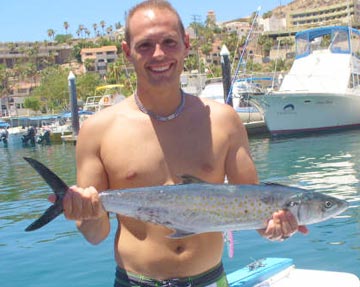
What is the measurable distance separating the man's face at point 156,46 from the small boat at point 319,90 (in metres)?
29.9

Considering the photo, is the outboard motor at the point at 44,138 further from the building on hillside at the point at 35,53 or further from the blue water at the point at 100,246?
the building on hillside at the point at 35,53

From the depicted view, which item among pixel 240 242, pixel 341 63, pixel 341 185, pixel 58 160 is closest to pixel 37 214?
pixel 240 242

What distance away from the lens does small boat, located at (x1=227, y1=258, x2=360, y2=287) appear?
5.20 meters

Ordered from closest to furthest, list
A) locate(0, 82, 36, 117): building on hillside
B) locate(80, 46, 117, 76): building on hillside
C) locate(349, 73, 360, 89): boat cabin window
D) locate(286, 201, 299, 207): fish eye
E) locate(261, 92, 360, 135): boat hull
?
locate(286, 201, 299, 207): fish eye
locate(261, 92, 360, 135): boat hull
locate(349, 73, 360, 89): boat cabin window
locate(0, 82, 36, 117): building on hillside
locate(80, 46, 117, 76): building on hillside

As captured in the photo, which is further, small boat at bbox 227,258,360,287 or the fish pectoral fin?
small boat at bbox 227,258,360,287

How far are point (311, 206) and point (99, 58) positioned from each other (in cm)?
14082

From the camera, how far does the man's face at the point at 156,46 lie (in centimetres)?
288

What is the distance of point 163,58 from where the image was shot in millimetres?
2865

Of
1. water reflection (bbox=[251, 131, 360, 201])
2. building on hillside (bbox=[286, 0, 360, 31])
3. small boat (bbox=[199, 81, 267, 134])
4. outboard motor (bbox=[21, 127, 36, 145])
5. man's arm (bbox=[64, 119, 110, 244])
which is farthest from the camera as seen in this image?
building on hillside (bbox=[286, 0, 360, 31])

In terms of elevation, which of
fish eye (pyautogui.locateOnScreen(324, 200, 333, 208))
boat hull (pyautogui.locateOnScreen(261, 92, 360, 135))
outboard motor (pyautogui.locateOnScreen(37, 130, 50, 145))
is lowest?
outboard motor (pyautogui.locateOnScreen(37, 130, 50, 145))

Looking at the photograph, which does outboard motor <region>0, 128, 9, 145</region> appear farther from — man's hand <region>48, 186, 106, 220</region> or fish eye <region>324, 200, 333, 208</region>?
fish eye <region>324, 200, 333, 208</region>

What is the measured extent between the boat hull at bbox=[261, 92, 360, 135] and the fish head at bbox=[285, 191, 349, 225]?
30.1m

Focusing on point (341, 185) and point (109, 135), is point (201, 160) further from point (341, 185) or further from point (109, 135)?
point (341, 185)

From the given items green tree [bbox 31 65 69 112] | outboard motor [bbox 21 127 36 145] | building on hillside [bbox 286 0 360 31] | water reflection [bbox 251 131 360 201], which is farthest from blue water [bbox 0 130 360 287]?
building on hillside [bbox 286 0 360 31]
